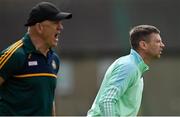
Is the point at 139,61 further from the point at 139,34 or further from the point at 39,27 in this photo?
the point at 39,27

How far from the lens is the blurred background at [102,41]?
57.1 ft

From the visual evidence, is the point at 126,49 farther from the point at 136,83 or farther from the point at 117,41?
the point at 136,83

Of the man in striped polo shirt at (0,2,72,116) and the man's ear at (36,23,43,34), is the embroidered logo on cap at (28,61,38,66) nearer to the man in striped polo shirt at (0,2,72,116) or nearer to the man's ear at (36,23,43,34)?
the man in striped polo shirt at (0,2,72,116)

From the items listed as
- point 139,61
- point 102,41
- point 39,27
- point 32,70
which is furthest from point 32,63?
point 102,41

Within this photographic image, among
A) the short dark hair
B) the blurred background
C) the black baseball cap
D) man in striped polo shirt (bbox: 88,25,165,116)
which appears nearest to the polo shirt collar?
man in striped polo shirt (bbox: 88,25,165,116)

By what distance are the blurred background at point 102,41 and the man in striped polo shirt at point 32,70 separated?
10.9 metres

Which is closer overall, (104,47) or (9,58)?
(9,58)

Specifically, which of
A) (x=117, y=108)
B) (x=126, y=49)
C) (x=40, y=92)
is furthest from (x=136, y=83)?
(x=126, y=49)

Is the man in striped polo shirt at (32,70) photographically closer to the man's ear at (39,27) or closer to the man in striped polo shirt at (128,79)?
the man's ear at (39,27)

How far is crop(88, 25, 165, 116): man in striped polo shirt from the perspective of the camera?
6086 millimetres

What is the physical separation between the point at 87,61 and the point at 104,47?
702 mm

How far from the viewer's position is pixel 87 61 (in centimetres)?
1817

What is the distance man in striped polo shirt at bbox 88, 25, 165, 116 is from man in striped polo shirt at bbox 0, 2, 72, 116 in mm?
401

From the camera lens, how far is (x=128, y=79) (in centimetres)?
614
